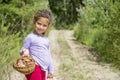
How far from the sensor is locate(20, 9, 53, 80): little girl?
520cm

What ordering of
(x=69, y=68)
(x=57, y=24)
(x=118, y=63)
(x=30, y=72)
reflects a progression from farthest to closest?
(x=57, y=24), (x=69, y=68), (x=118, y=63), (x=30, y=72)

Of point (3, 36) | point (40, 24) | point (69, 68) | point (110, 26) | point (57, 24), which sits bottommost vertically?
point (57, 24)

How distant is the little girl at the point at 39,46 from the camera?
17.1 feet

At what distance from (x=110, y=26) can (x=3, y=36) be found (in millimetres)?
9306

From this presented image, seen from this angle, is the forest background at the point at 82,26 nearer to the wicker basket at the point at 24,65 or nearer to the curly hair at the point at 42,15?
the curly hair at the point at 42,15

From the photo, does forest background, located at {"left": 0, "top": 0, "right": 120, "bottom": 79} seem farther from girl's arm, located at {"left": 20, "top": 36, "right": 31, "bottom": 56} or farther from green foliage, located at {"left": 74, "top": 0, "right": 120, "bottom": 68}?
girl's arm, located at {"left": 20, "top": 36, "right": 31, "bottom": 56}

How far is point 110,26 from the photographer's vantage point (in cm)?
1678

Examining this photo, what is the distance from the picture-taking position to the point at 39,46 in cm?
532

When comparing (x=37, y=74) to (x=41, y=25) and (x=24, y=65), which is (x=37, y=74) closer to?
(x=24, y=65)

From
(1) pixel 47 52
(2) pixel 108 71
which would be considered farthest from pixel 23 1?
(1) pixel 47 52

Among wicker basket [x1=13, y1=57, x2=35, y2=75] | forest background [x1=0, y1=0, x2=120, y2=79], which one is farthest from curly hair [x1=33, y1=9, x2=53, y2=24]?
forest background [x1=0, y1=0, x2=120, y2=79]

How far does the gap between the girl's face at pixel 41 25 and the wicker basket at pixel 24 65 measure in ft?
1.56

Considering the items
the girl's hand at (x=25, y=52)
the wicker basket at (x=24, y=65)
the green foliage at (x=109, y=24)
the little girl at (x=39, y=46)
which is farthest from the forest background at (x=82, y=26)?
the wicker basket at (x=24, y=65)

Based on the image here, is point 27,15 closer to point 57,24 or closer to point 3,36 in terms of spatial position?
point 3,36
